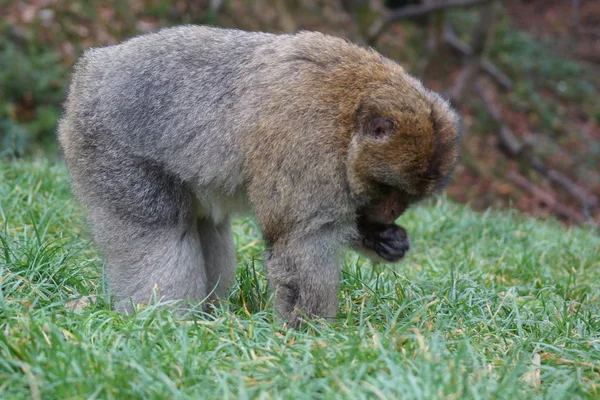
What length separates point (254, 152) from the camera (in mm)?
4184

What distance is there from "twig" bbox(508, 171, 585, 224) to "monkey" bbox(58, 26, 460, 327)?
9.89 metres

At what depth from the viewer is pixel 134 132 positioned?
4.40m

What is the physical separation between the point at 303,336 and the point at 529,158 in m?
12.1

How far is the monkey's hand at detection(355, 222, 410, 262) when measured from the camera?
175 inches

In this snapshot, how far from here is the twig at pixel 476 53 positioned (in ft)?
42.0

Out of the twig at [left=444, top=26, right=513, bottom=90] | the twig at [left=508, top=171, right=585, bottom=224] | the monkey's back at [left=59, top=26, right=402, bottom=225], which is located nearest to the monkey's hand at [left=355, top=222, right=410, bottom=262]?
the monkey's back at [left=59, top=26, right=402, bottom=225]

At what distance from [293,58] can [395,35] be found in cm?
1244

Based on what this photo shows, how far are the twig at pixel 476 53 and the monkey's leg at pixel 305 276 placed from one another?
358 inches

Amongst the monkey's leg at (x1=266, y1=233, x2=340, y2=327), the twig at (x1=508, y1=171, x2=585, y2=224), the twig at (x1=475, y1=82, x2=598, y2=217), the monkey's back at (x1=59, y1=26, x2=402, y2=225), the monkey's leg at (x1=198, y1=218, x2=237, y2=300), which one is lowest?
the twig at (x1=508, y1=171, x2=585, y2=224)

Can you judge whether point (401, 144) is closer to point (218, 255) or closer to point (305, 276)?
point (305, 276)

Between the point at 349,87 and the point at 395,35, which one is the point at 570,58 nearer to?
the point at 395,35

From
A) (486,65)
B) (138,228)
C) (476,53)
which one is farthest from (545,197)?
(138,228)

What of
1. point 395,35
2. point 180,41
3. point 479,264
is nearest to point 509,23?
point 395,35

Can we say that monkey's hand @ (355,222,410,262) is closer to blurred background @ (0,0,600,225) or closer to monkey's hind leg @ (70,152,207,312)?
monkey's hind leg @ (70,152,207,312)
